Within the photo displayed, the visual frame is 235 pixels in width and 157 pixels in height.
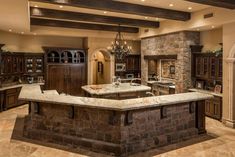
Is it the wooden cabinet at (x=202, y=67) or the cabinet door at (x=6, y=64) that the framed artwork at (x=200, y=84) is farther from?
the cabinet door at (x=6, y=64)

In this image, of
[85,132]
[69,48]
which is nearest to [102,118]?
[85,132]

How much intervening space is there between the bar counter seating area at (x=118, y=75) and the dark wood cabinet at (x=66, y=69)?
0.05 meters

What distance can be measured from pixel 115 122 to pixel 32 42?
290 inches

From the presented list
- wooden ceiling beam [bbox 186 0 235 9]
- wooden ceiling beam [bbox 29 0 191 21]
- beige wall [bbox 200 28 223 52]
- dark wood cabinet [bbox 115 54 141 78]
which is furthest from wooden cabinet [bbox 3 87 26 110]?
beige wall [bbox 200 28 223 52]

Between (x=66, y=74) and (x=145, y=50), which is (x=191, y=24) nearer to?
(x=145, y=50)

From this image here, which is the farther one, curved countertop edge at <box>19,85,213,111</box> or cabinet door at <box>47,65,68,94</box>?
cabinet door at <box>47,65,68,94</box>

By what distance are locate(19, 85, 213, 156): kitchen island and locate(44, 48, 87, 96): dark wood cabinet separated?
4857mm

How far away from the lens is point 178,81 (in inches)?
330

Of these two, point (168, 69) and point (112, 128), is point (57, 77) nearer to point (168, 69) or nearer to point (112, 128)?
point (168, 69)

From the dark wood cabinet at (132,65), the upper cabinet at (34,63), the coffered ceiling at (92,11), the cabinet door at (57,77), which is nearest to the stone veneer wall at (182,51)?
the coffered ceiling at (92,11)

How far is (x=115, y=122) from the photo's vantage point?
4.42 meters

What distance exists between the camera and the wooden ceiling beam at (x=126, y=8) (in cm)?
562

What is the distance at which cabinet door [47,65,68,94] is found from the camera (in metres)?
10.1

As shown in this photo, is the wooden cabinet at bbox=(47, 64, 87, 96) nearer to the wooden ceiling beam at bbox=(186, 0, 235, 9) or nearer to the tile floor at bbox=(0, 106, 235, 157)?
the tile floor at bbox=(0, 106, 235, 157)
